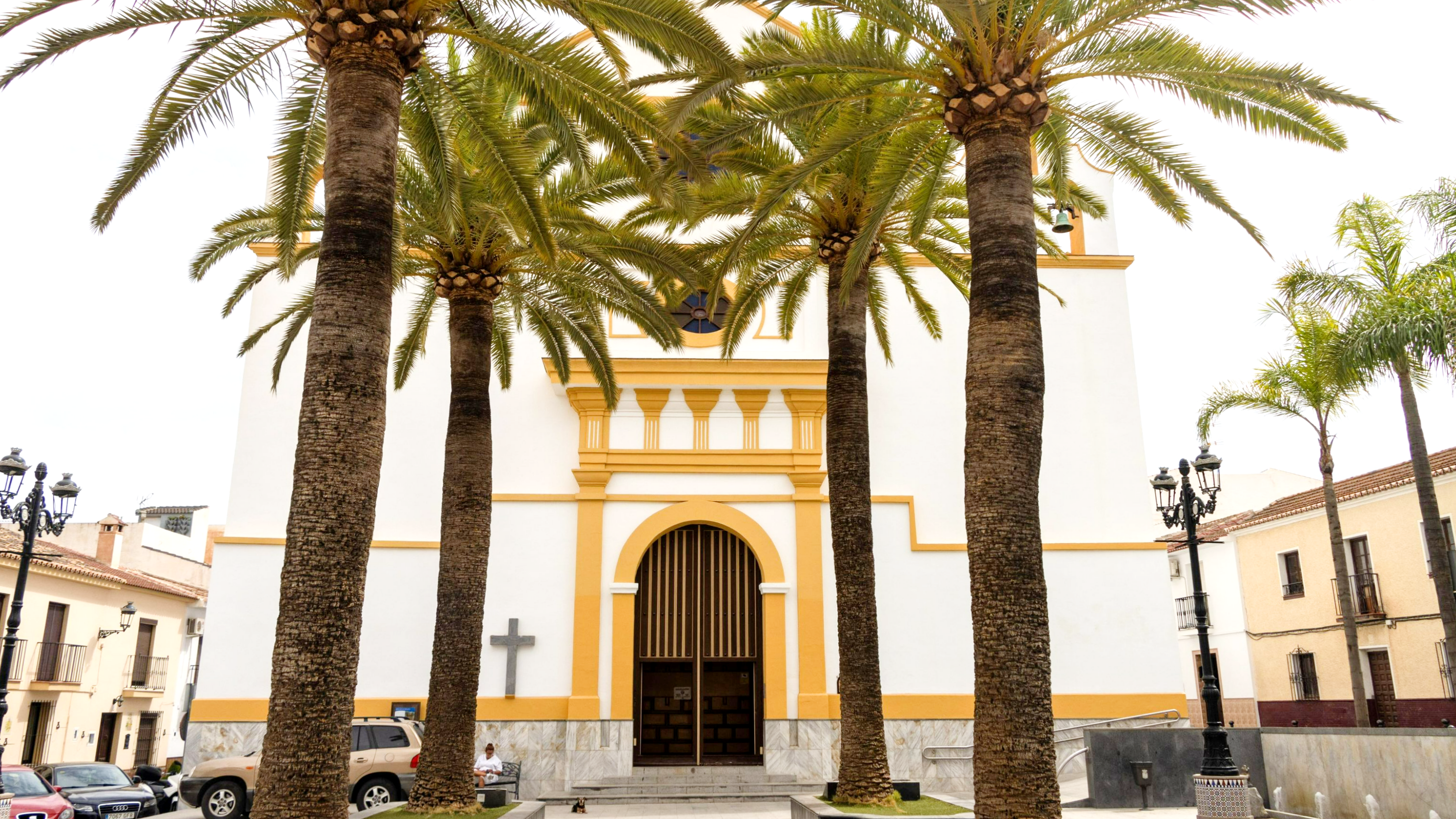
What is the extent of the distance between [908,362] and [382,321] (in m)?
13.6

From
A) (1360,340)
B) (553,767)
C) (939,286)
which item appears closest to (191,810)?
(553,767)

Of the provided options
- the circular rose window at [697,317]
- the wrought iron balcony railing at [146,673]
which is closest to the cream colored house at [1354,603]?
the circular rose window at [697,317]

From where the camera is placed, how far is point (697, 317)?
67.5 ft

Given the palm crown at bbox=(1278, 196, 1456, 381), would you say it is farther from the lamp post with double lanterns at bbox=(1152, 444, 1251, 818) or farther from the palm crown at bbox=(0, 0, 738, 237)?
the palm crown at bbox=(0, 0, 738, 237)

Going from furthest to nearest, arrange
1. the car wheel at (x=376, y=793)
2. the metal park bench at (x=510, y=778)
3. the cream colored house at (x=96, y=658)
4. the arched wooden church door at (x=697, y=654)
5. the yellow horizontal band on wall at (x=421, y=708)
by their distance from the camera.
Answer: the cream colored house at (x=96, y=658) < the arched wooden church door at (x=697, y=654) < the yellow horizontal band on wall at (x=421, y=708) < the metal park bench at (x=510, y=778) < the car wheel at (x=376, y=793)

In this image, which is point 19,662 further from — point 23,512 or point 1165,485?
point 1165,485

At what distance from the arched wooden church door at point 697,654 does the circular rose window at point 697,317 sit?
3.81 meters

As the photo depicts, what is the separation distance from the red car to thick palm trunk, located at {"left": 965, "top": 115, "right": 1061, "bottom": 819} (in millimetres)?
12760

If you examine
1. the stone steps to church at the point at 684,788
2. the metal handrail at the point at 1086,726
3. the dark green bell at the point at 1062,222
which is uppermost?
the dark green bell at the point at 1062,222

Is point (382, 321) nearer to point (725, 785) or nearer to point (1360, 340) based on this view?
point (725, 785)

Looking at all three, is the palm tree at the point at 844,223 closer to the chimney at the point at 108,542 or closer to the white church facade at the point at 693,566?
the white church facade at the point at 693,566

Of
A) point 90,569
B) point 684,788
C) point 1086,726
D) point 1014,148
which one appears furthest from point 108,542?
point 1014,148

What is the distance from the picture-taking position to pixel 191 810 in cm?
1658

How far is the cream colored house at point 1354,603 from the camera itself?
2514cm
